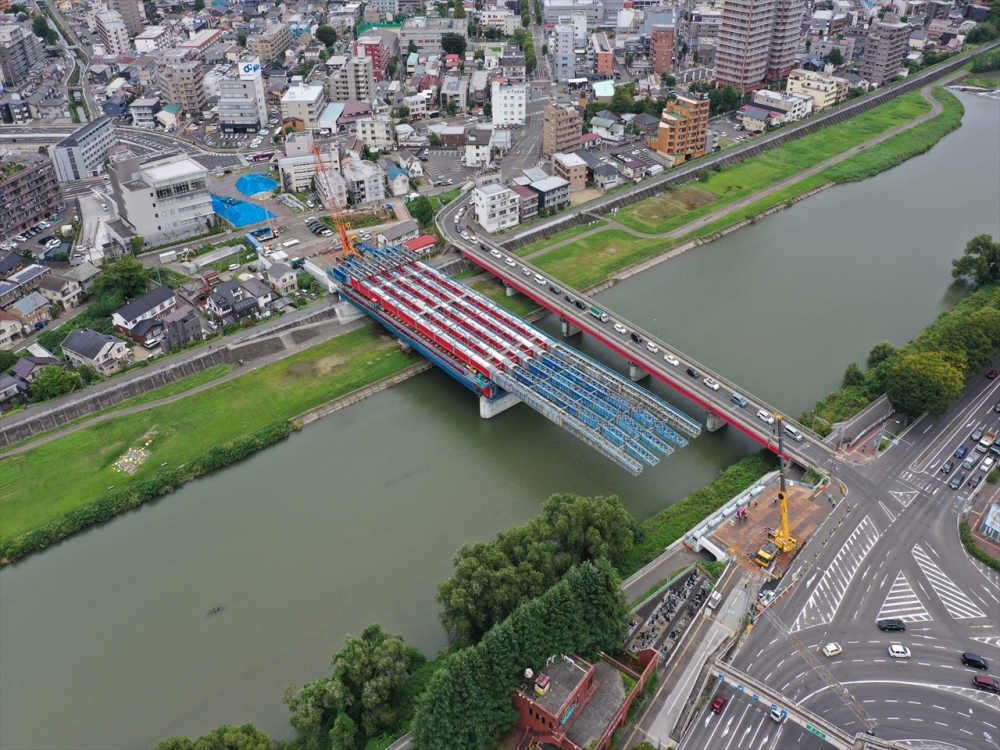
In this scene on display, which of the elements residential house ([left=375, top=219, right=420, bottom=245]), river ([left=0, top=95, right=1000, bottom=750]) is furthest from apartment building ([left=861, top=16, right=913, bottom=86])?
residential house ([left=375, top=219, right=420, bottom=245])

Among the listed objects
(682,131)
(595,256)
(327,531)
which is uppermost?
(682,131)

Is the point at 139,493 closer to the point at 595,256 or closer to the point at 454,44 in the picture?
the point at 595,256

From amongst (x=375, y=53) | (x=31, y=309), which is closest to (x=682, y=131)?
(x=375, y=53)

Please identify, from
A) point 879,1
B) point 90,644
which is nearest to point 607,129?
point 90,644

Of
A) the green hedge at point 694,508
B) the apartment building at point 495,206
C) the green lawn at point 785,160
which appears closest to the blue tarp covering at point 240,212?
the apartment building at point 495,206

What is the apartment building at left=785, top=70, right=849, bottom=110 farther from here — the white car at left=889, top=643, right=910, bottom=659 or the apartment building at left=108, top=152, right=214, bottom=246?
the white car at left=889, top=643, right=910, bottom=659

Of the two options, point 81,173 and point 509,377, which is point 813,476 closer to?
point 509,377
